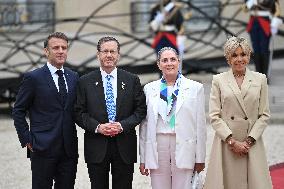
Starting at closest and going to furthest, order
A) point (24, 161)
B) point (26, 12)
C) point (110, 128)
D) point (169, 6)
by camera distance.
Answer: point (110, 128), point (24, 161), point (169, 6), point (26, 12)

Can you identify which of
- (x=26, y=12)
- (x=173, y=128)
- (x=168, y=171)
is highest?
(x=26, y=12)

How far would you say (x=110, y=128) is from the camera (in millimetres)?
4070

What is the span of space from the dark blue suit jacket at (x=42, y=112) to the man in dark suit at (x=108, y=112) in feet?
0.41

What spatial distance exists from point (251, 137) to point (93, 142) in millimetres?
1039

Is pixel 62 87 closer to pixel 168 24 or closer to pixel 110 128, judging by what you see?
pixel 110 128

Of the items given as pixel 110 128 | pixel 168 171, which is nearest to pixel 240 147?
pixel 168 171

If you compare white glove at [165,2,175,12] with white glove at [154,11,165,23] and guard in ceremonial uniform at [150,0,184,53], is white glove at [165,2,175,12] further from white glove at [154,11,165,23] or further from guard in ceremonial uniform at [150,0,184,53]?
white glove at [154,11,165,23]

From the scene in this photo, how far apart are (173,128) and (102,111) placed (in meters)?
0.48

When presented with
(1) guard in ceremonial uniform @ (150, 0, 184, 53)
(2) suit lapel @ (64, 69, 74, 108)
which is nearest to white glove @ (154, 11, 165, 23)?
(1) guard in ceremonial uniform @ (150, 0, 184, 53)

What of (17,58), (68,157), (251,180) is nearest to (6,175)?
(68,157)

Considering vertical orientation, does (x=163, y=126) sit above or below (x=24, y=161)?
above

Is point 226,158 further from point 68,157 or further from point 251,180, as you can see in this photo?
point 68,157

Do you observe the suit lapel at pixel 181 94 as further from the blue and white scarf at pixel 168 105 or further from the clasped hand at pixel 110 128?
the clasped hand at pixel 110 128

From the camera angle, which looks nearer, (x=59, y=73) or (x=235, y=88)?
(x=235, y=88)
